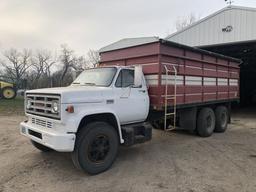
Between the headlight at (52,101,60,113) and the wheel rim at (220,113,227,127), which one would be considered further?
the wheel rim at (220,113,227,127)

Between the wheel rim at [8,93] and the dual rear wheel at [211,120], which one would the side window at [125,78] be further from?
the wheel rim at [8,93]

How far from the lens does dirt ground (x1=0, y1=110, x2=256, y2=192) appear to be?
164 inches

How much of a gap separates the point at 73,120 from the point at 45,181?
1233mm

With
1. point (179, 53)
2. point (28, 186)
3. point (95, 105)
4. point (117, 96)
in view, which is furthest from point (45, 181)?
point (179, 53)

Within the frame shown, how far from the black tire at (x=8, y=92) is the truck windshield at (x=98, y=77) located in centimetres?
1913

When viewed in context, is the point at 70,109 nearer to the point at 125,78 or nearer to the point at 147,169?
the point at 125,78

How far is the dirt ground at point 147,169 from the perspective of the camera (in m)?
4.16

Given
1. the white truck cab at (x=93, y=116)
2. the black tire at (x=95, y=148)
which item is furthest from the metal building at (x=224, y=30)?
the black tire at (x=95, y=148)

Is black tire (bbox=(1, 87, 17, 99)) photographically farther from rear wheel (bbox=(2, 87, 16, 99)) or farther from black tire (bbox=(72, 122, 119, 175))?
black tire (bbox=(72, 122, 119, 175))

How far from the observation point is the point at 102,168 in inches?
188

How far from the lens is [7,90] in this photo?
22391 mm

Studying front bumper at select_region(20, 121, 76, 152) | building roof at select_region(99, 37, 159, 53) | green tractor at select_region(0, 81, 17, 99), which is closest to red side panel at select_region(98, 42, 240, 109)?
building roof at select_region(99, 37, 159, 53)

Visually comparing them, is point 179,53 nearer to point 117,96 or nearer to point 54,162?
point 117,96

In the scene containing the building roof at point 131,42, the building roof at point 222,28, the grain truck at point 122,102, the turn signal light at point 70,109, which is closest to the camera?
the turn signal light at point 70,109
